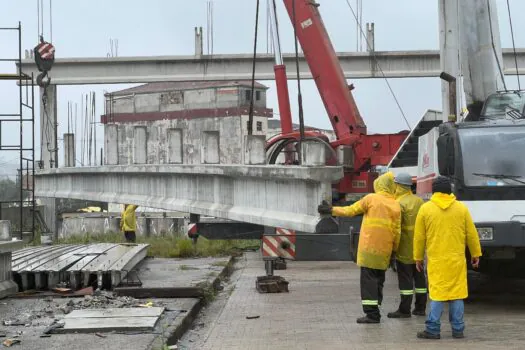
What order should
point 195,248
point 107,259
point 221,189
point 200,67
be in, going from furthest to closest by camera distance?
1. point 200,67
2. point 195,248
3. point 107,259
4. point 221,189

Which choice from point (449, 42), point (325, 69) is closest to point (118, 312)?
point (325, 69)

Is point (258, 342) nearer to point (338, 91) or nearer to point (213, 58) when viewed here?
point (338, 91)

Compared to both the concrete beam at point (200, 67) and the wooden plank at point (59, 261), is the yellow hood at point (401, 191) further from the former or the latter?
the concrete beam at point (200, 67)

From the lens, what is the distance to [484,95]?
13523 mm

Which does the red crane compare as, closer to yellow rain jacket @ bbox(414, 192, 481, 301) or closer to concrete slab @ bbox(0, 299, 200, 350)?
concrete slab @ bbox(0, 299, 200, 350)

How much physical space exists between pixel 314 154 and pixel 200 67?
34.0m

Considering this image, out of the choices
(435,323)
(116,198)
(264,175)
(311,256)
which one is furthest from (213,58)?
(435,323)

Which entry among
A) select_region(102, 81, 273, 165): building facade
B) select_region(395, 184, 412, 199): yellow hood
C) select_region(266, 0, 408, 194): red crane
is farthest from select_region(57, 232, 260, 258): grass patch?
select_region(102, 81, 273, 165): building facade

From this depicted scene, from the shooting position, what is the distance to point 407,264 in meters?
10.4

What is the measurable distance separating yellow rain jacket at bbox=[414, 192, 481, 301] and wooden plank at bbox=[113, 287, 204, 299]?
12.5 ft

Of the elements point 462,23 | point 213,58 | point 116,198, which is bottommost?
point 116,198

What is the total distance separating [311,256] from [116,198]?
503 cm

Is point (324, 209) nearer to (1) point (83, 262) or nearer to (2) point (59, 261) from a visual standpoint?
(1) point (83, 262)

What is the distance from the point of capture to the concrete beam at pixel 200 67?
139ft
